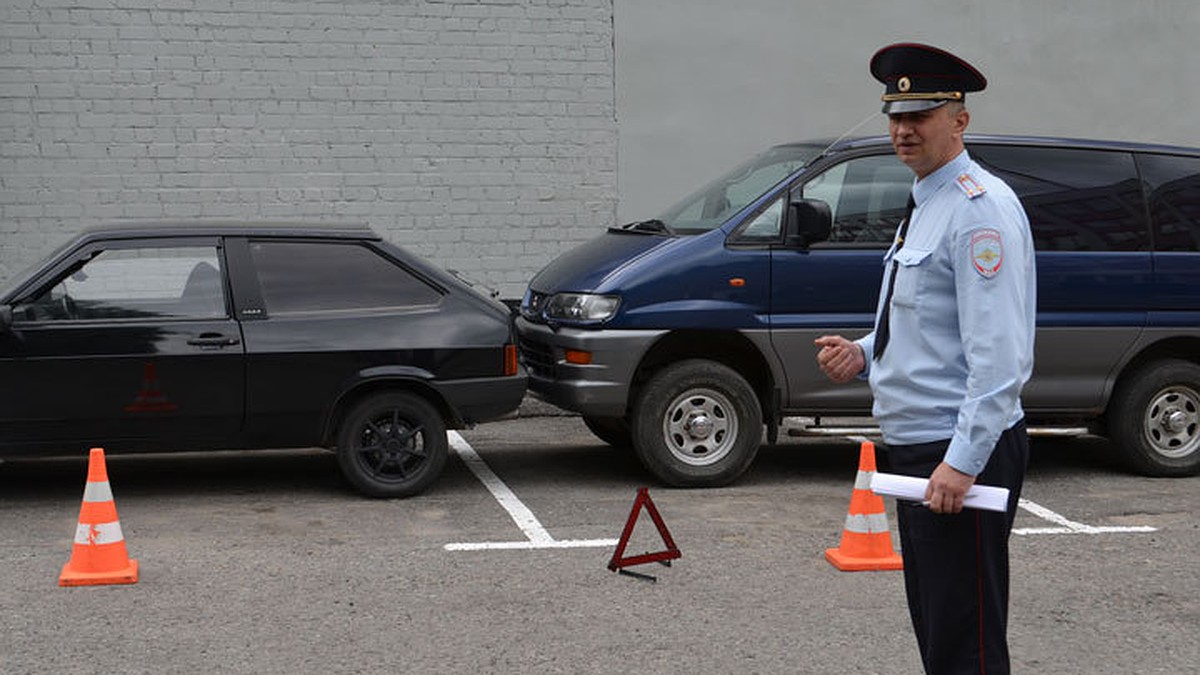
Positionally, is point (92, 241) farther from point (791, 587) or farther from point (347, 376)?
point (791, 587)

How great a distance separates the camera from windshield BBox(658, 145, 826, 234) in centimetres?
877

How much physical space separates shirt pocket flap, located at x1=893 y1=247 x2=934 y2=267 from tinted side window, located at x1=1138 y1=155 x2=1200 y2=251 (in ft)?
19.4

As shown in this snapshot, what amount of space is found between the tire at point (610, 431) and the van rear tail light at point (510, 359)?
1290 mm

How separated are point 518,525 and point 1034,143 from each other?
13.3 ft

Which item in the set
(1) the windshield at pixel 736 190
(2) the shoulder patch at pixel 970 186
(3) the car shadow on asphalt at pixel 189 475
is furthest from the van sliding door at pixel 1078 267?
(2) the shoulder patch at pixel 970 186

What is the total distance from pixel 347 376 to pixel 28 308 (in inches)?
68.0

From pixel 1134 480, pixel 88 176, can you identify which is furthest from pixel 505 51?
pixel 1134 480

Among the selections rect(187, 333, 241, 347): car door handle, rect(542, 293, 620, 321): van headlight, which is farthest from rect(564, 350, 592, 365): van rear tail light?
rect(187, 333, 241, 347): car door handle

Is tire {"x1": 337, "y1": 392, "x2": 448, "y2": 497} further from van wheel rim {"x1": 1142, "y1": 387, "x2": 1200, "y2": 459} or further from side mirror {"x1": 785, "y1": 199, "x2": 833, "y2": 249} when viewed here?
van wheel rim {"x1": 1142, "y1": 387, "x2": 1200, "y2": 459}

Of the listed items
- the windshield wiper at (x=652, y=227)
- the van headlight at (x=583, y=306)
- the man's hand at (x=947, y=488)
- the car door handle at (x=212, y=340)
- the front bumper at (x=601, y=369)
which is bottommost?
the front bumper at (x=601, y=369)

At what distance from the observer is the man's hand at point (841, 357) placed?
151 inches

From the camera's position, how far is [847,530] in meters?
6.88

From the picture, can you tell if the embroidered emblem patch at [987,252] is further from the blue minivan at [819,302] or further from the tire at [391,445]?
the tire at [391,445]

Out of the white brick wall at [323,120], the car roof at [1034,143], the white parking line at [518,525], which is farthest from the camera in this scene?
the white brick wall at [323,120]
